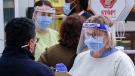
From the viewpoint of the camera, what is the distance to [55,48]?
155 inches

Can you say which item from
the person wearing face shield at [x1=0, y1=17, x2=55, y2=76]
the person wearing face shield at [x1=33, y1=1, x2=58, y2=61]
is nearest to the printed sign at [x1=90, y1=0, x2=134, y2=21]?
the person wearing face shield at [x1=33, y1=1, x2=58, y2=61]

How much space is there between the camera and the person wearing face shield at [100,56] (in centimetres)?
333

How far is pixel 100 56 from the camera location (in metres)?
3.51

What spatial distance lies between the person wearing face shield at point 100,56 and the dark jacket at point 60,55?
0.14 metres

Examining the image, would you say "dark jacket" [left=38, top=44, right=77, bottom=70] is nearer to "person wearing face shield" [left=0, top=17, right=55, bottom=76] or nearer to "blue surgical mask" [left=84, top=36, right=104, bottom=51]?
"blue surgical mask" [left=84, top=36, right=104, bottom=51]

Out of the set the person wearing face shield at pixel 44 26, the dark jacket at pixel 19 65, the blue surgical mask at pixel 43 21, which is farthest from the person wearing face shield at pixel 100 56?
the blue surgical mask at pixel 43 21

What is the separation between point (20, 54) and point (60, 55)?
3.39 ft

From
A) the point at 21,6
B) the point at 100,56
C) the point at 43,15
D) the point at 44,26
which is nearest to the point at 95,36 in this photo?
the point at 100,56

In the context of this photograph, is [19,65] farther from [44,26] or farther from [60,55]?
[44,26]

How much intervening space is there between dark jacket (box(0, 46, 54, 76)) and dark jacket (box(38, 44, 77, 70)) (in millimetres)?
978

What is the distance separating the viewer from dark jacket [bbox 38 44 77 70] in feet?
12.7

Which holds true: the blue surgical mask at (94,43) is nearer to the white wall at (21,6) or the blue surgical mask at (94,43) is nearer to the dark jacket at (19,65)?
the dark jacket at (19,65)

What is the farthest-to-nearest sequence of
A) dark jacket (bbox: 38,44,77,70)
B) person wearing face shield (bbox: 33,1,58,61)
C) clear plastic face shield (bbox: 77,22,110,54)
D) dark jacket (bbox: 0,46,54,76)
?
1. person wearing face shield (bbox: 33,1,58,61)
2. dark jacket (bbox: 38,44,77,70)
3. clear plastic face shield (bbox: 77,22,110,54)
4. dark jacket (bbox: 0,46,54,76)

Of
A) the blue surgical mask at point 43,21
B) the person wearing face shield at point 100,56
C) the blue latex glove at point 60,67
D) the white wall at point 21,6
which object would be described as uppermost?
the white wall at point 21,6
